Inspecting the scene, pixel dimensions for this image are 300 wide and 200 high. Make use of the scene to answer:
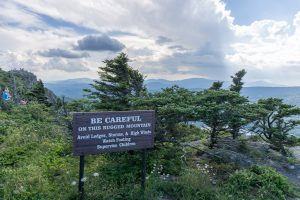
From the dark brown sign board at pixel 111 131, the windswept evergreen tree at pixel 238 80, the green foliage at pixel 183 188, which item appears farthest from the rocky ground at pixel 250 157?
the windswept evergreen tree at pixel 238 80

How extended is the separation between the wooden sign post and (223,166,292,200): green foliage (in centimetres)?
245

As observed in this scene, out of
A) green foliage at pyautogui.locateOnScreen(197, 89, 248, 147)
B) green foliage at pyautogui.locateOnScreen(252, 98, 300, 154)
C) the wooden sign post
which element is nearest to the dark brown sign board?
the wooden sign post

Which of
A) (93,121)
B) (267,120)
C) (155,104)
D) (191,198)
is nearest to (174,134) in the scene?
(155,104)

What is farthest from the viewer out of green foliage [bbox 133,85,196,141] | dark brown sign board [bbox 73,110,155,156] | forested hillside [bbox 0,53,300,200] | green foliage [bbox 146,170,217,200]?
Result: green foliage [bbox 133,85,196,141]

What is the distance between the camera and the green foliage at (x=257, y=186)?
7738mm

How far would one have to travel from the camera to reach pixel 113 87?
35.5ft

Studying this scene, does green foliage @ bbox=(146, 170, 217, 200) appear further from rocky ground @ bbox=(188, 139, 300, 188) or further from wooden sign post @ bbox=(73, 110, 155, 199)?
rocky ground @ bbox=(188, 139, 300, 188)

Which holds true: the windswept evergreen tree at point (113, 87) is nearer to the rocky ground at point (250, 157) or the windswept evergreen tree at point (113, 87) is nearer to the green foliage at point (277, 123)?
the rocky ground at point (250, 157)

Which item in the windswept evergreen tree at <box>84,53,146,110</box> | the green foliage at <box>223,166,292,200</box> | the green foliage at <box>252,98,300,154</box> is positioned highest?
the windswept evergreen tree at <box>84,53,146,110</box>

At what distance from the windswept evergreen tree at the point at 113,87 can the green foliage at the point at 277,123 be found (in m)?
4.85

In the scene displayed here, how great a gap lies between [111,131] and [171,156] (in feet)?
9.68

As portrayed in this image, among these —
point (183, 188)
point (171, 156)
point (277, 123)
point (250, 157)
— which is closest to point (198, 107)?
point (171, 156)

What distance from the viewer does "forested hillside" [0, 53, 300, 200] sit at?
7402 millimetres

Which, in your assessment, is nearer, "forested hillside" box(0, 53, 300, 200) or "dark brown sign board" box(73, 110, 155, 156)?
"dark brown sign board" box(73, 110, 155, 156)
